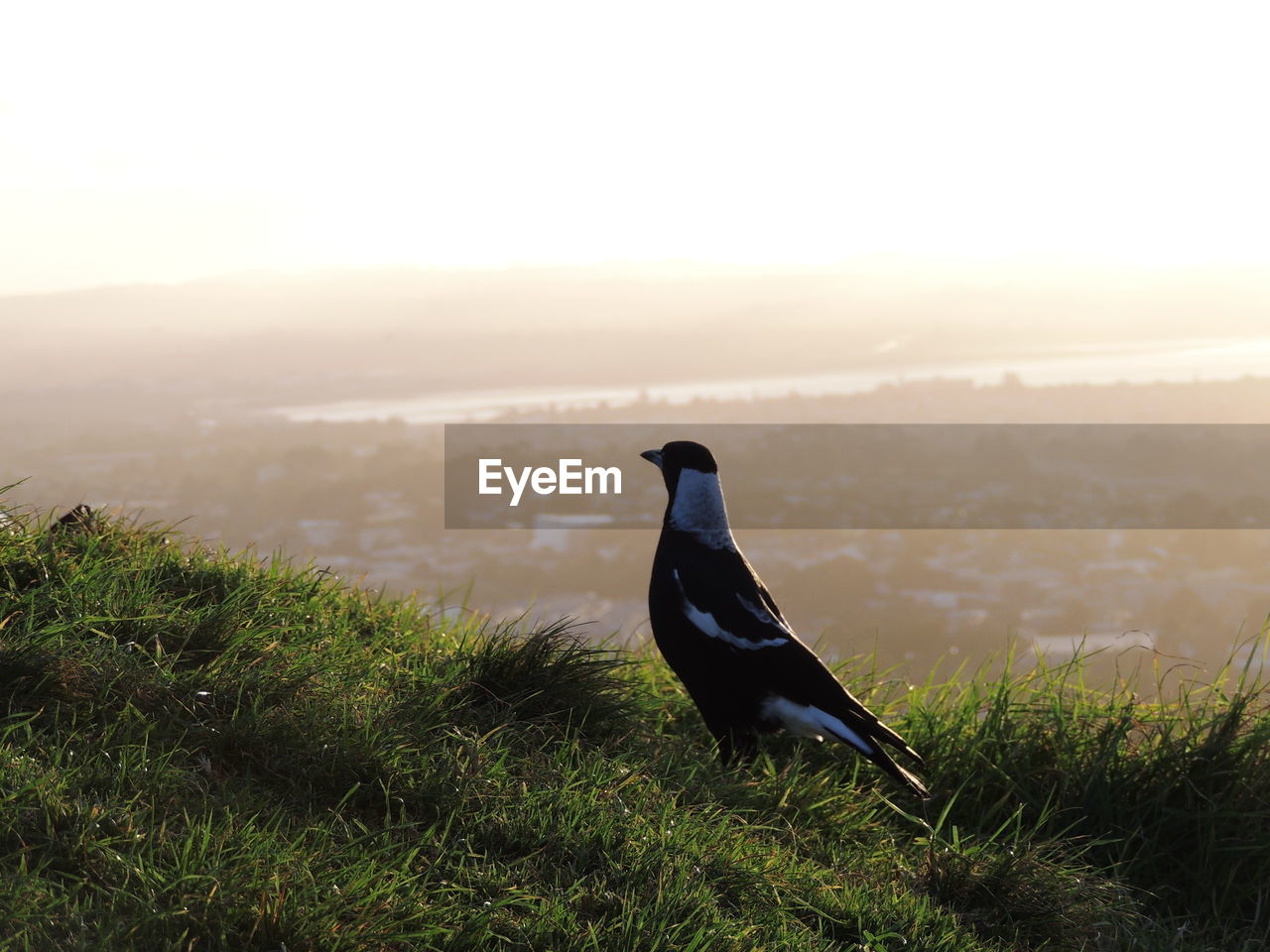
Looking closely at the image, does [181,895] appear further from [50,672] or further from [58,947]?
[50,672]

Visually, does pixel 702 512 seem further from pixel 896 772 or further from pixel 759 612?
pixel 896 772

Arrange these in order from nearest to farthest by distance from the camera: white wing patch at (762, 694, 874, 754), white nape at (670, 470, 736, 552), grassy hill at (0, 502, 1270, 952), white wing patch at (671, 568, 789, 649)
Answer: grassy hill at (0, 502, 1270, 952) < white wing patch at (762, 694, 874, 754) < white wing patch at (671, 568, 789, 649) < white nape at (670, 470, 736, 552)

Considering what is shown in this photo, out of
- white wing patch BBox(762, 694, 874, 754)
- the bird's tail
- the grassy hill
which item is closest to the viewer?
the grassy hill

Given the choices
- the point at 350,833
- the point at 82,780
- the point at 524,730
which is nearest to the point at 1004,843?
the point at 524,730

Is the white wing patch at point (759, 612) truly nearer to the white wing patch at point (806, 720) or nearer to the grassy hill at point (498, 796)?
the white wing patch at point (806, 720)

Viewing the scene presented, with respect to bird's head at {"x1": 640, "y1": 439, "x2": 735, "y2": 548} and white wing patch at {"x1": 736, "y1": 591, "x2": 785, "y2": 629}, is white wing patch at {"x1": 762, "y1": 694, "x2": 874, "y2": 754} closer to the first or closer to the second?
white wing patch at {"x1": 736, "y1": 591, "x2": 785, "y2": 629}

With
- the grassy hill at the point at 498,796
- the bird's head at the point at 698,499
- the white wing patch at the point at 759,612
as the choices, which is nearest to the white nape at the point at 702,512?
the bird's head at the point at 698,499

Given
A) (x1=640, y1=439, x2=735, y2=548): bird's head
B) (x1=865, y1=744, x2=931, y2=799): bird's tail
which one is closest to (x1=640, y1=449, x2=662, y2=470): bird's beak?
(x1=640, y1=439, x2=735, y2=548): bird's head

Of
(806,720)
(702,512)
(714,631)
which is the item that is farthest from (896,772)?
(702,512)
